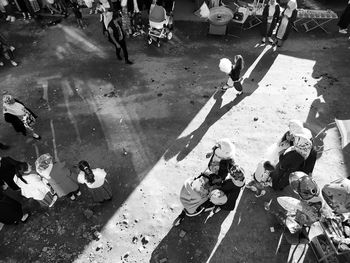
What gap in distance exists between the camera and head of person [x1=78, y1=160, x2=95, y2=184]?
5908 millimetres

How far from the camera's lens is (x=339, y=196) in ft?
17.7

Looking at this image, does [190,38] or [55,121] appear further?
[190,38]

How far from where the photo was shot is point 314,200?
527cm

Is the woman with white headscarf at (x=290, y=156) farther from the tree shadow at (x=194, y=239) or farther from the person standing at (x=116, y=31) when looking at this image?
the person standing at (x=116, y=31)

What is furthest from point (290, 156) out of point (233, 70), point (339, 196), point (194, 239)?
point (233, 70)

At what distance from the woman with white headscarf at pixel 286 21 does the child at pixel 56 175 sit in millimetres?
8346

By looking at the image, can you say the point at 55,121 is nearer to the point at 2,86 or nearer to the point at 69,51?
the point at 2,86

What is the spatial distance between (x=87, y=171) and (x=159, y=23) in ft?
20.9

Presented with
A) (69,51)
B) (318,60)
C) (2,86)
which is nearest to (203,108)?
(318,60)

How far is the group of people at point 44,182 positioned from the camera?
5969 mm

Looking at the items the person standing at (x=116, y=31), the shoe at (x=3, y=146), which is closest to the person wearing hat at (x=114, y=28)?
the person standing at (x=116, y=31)

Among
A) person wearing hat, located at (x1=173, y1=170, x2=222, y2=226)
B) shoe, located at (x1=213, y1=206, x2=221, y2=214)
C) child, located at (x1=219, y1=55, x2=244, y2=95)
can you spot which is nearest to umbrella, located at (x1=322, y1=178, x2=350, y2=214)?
person wearing hat, located at (x1=173, y1=170, x2=222, y2=226)

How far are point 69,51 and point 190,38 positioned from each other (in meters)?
4.54

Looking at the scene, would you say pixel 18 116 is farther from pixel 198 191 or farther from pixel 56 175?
pixel 198 191
